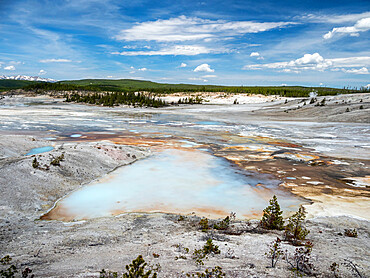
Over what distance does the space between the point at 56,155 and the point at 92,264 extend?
8487 mm

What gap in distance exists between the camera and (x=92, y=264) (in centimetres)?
432

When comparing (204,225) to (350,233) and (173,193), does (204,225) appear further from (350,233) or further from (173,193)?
(173,193)

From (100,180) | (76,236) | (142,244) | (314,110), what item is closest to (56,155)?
(100,180)

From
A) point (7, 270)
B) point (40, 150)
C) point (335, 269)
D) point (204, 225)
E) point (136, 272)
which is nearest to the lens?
point (136, 272)

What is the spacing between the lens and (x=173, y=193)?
32.0 ft

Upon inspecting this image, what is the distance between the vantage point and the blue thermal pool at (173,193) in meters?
8.28

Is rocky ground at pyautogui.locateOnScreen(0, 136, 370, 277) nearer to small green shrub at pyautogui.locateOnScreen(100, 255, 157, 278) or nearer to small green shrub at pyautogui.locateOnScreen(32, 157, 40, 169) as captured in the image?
small green shrub at pyautogui.locateOnScreen(100, 255, 157, 278)

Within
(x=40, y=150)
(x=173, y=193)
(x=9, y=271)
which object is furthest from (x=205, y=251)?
(x=40, y=150)

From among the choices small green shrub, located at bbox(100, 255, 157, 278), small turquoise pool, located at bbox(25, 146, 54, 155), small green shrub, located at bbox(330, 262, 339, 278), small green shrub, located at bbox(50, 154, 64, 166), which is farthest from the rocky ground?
small turquoise pool, located at bbox(25, 146, 54, 155)

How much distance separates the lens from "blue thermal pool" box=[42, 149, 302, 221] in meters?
8.28

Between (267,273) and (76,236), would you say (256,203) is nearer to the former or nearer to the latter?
(267,273)

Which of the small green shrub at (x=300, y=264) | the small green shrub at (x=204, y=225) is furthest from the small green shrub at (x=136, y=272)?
the small green shrub at (x=204, y=225)

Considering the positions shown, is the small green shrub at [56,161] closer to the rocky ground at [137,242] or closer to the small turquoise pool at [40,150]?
the rocky ground at [137,242]

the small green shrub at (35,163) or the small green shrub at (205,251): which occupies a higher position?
the small green shrub at (35,163)
